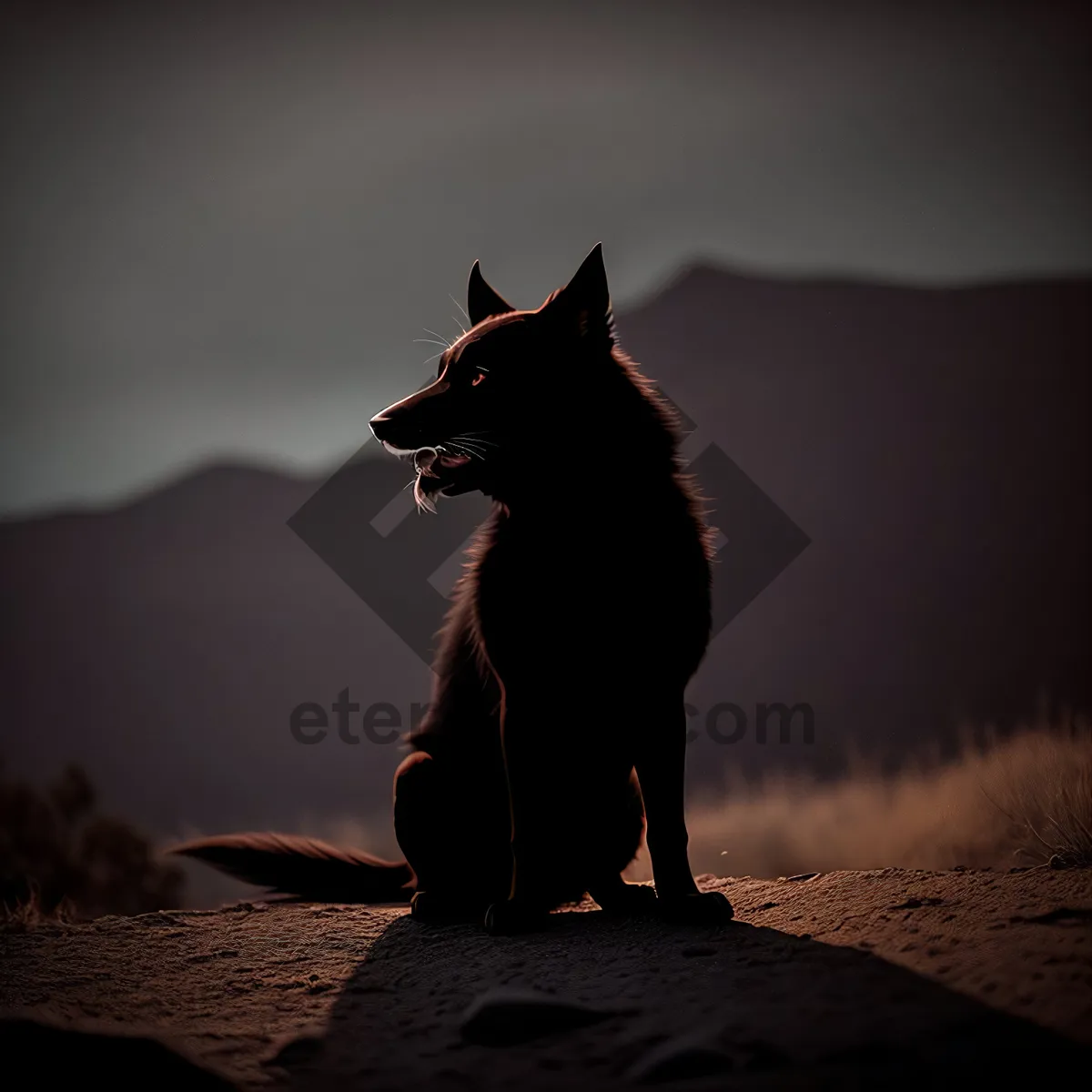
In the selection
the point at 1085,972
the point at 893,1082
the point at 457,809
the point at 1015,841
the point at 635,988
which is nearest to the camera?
the point at 893,1082

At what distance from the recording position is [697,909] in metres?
3.36

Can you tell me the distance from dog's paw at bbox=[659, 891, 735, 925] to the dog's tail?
53.7 inches

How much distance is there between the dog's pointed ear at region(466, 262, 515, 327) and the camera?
407cm

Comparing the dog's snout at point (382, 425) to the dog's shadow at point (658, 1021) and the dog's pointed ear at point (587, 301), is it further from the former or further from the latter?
the dog's shadow at point (658, 1021)

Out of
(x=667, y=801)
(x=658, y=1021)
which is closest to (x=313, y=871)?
(x=667, y=801)

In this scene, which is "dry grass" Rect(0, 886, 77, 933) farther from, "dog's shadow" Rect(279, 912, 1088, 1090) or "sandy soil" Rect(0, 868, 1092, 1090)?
"dog's shadow" Rect(279, 912, 1088, 1090)

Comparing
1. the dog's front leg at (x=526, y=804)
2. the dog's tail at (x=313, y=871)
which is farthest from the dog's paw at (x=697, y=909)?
the dog's tail at (x=313, y=871)

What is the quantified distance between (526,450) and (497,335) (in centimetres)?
45

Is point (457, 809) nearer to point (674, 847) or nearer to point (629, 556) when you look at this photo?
point (674, 847)

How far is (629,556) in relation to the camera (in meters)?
3.48

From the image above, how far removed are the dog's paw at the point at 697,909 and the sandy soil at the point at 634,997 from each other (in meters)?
0.05

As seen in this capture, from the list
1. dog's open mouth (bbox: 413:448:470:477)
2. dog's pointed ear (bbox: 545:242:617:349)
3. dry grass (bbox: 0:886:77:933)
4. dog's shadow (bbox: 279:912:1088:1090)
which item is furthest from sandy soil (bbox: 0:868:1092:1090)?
dog's pointed ear (bbox: 545:242:617:349)

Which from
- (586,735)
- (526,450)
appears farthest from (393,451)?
(586,735)

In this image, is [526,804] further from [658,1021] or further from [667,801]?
[658,1021]
